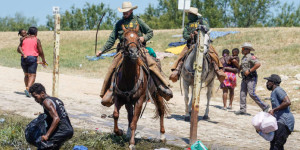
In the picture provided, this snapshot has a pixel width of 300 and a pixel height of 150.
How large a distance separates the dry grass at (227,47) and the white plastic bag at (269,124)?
877 cm

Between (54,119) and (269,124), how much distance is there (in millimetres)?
3693

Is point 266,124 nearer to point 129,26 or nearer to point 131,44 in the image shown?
point 131,44

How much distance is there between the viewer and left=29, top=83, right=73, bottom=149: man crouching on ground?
20.3 ft

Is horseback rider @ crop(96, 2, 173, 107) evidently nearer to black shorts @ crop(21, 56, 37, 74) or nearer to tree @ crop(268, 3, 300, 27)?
black shorts @ crop(21, 56, 37, 74)

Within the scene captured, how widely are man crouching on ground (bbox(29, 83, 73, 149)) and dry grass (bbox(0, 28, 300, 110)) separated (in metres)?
→ 11.3

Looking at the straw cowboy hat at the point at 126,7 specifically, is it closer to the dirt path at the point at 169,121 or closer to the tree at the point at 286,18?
the dirt path at the point at 169,121

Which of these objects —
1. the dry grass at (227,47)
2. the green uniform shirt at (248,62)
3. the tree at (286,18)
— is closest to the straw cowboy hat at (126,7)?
the green uniform shirt at (248,62)

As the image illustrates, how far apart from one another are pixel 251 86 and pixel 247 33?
21.5 m

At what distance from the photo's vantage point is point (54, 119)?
6176 millimetres

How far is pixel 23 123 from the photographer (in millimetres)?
8852

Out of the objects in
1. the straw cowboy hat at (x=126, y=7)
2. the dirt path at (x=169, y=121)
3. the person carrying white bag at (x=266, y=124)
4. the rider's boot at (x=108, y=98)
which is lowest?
the dirt path at (x=169, y=121)

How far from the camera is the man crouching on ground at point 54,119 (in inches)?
244

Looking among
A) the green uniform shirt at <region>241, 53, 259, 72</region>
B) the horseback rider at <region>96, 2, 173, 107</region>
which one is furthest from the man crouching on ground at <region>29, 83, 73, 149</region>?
the green uniform shirt at <region>241, 53, 259, 72</region>

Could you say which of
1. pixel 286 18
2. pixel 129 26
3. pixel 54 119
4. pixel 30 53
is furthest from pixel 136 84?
pixel 286 18
